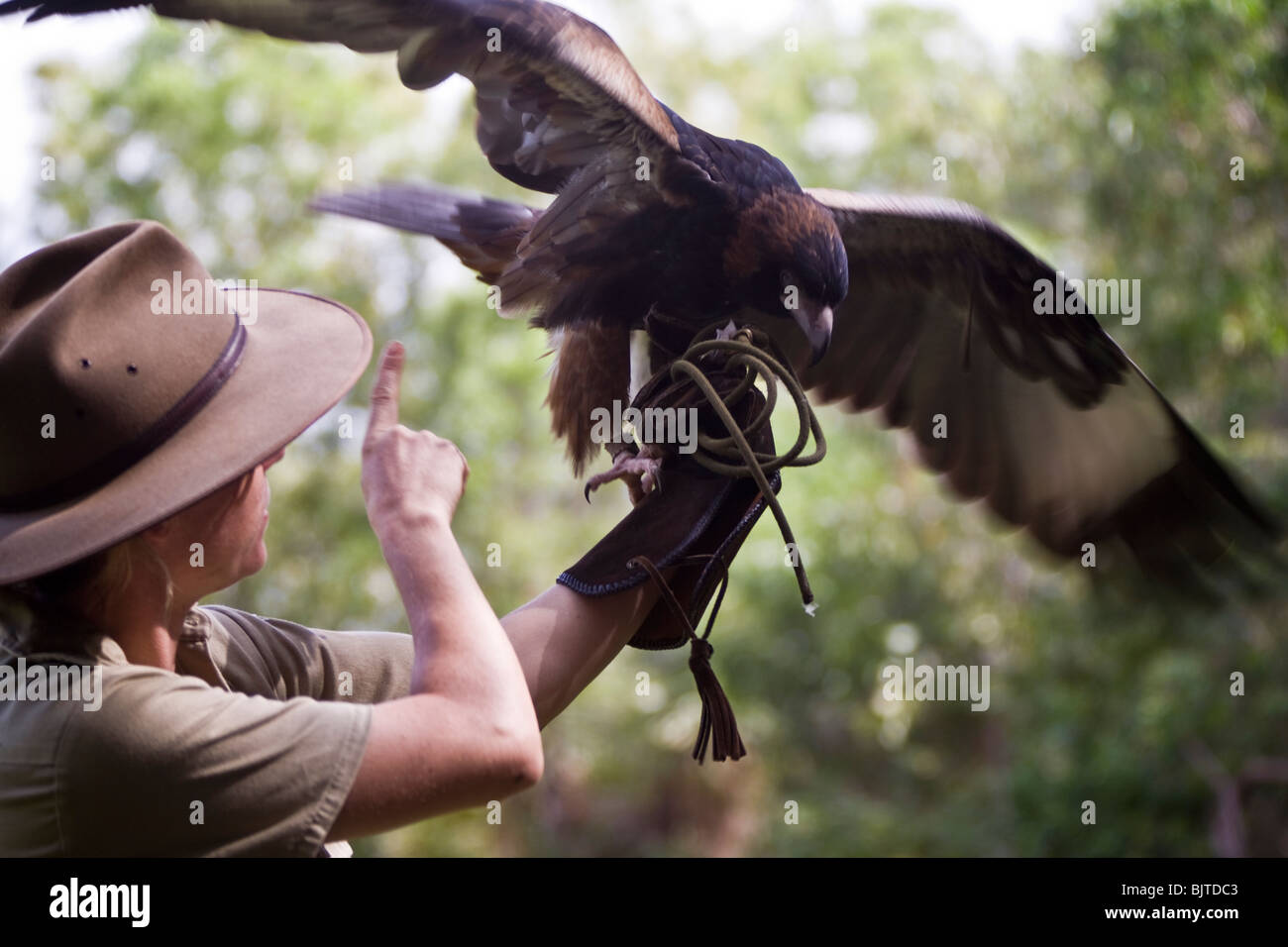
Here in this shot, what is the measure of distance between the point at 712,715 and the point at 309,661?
0.61 m

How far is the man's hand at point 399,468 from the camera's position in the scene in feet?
4.60

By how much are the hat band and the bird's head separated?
152 centimetres

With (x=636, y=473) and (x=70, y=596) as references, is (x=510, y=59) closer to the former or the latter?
(x=636, y=473)

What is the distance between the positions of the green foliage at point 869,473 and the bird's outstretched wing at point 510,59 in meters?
5.57

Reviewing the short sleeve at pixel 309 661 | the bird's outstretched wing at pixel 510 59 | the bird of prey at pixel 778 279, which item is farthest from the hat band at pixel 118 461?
the bird of prey at pixel 778 279

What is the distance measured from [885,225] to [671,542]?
1.59m

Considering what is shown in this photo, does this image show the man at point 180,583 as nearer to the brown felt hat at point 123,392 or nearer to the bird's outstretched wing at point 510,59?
the brown felt hat at point 123,392

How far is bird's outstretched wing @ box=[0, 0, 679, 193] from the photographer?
2.08m

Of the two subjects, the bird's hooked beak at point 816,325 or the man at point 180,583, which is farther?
the bird's hooked beak at point 816,325

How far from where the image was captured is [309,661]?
1.75m

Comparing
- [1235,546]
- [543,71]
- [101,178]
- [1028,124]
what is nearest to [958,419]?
[1235,546]

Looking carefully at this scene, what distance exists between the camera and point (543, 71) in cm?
232

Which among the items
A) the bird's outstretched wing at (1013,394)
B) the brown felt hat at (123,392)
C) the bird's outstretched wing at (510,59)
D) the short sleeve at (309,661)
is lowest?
the short sleeve at (309,661)
